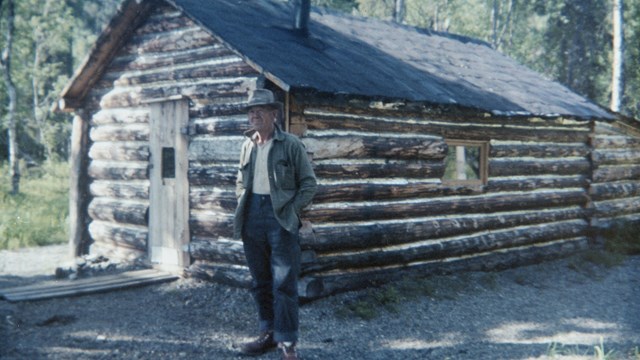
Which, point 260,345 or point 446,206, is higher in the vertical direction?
point 446,206

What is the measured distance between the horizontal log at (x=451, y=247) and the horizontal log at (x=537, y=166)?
3.33ft

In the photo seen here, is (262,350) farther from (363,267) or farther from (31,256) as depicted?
(31,256)

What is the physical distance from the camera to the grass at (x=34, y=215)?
485 inches

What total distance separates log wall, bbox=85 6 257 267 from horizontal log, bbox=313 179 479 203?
4.13 ft

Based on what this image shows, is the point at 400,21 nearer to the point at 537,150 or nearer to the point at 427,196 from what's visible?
the point at 537,150

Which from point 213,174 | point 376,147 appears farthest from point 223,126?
point 376,147

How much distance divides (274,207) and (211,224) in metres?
3.38

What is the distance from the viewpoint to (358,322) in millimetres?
7281

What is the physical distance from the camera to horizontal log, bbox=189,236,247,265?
26.2 ft

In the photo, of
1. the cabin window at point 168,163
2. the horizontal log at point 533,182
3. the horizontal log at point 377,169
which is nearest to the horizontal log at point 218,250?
the cabin window at point 168,163

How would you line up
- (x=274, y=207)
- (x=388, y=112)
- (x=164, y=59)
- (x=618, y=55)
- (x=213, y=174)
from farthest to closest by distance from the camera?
1. (x=618, y=55)
2. (x=164, y=59)
3. (x=388, y=112)
4. (x=213, y=174)
5. (x=274, y=207)

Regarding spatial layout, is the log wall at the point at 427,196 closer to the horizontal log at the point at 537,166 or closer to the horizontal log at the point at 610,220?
the horizontal log at the point at 537,166

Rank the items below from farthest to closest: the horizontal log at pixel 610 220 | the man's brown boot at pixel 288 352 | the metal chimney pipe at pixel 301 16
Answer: the horizontal log at pixel 610 220 → the metal chimney pipe at pixel 301 16 → the man's brown boot at pixel 288 352

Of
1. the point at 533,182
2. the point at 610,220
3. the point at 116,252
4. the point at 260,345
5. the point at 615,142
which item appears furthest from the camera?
the point at 615,142
